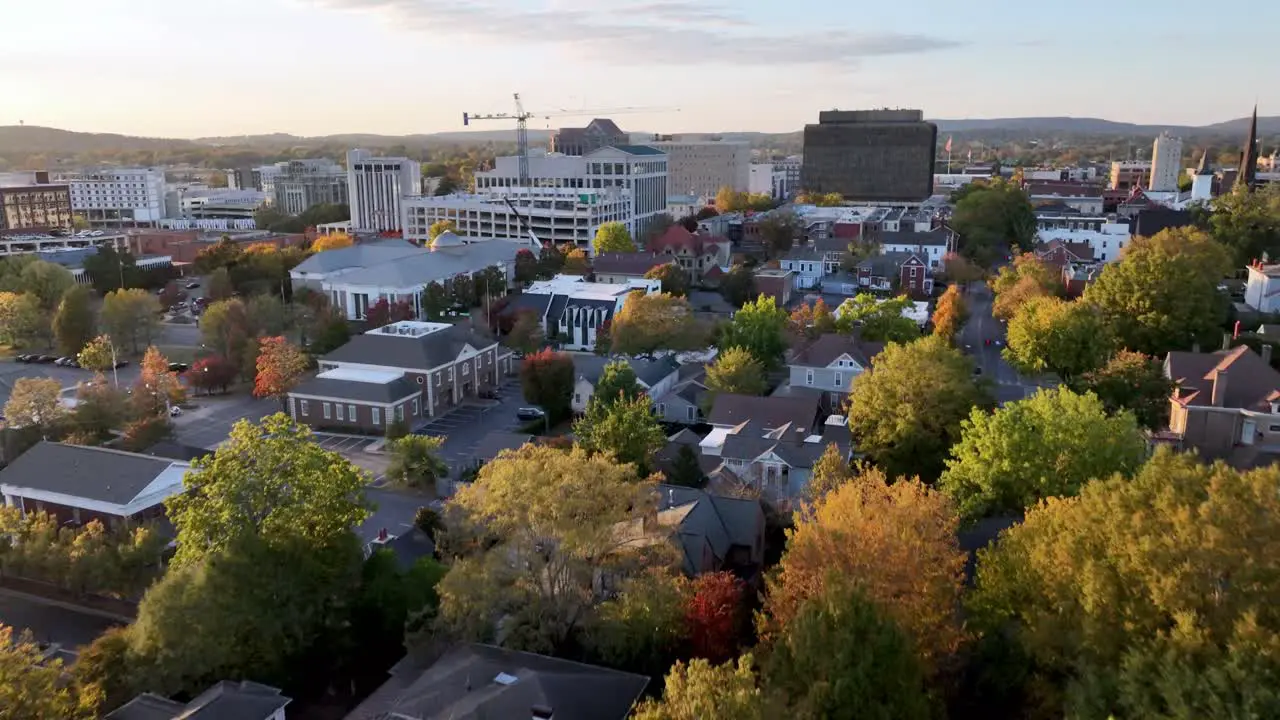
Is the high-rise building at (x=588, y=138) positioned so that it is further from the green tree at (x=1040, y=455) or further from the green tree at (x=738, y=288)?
the green tree at (x=1040, y=455)

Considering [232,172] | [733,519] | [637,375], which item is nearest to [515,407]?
[637,375]

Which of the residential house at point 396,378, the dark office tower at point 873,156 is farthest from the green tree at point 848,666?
the dark office tower at point 873,156

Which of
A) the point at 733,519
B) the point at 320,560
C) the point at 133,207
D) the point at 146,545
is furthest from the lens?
the point at 133,207

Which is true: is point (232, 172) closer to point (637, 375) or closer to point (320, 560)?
point (637, 375)

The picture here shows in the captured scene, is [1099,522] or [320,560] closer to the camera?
[1099,522]

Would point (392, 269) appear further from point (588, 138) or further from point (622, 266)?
point (588, 138)

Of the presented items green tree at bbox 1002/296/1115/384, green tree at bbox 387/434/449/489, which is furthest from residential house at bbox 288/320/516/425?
green tree at bbox 1002/296/1115/384
